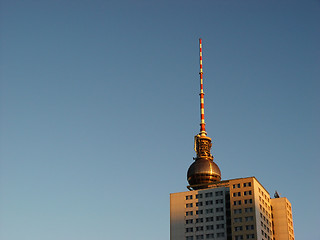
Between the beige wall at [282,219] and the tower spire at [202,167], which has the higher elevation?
the tower spire at [202,167]

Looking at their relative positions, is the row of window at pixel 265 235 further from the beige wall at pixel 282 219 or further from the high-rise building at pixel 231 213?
the beige wall at pixel 282 219

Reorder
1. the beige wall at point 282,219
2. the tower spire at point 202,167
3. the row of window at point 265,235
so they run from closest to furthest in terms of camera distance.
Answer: the row of window at point 265,235, the beige wall at point 282,219, the tower spire at point 202,167

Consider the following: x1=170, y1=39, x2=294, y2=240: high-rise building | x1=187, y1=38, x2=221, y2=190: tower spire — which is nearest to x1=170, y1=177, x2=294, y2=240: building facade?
x1=170, y1=39, x2=294, y2=240: high-rise building

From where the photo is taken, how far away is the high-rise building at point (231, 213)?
130875mm

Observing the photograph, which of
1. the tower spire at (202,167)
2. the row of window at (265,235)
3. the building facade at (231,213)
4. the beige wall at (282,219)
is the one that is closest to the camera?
Result: the building facade at (231,213)

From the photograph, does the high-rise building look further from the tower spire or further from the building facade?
the tower spire

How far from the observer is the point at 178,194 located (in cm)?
14750

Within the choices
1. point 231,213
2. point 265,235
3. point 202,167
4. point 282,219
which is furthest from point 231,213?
point 202,167

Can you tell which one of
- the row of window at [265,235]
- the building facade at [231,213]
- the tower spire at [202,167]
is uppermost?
the tower spire at [202,167]

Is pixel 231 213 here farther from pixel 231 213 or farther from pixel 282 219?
pixel 282 219

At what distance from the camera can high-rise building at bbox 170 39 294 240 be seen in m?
131

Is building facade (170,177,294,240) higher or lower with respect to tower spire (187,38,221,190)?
lower

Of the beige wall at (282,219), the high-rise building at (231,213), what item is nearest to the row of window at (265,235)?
the high-rise building at (231,213)

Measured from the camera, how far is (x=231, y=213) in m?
133
